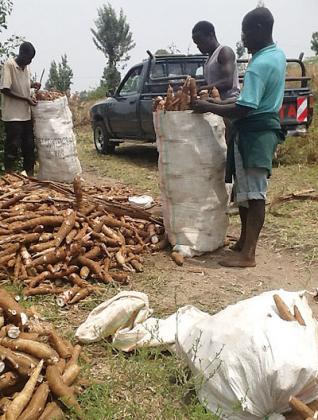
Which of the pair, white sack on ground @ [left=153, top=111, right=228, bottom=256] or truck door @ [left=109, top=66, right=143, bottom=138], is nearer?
white sack on ground @ [left=153, top=111, right=228, bottom=256]

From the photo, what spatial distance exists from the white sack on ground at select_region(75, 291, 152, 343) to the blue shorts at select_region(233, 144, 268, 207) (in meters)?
1.42

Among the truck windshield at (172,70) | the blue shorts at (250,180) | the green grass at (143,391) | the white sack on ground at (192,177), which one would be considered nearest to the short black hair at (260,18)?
the white sack on ground at (192,177)

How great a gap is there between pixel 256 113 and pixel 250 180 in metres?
0.51

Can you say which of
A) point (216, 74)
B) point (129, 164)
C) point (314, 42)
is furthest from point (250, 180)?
point (314, 42)

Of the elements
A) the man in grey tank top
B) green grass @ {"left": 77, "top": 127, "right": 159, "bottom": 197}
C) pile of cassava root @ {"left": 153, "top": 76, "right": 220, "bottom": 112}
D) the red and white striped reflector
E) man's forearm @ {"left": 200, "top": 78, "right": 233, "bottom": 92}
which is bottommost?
green grass @ {"left": 77, "top": 127, "right": 159, "bottom": 197}

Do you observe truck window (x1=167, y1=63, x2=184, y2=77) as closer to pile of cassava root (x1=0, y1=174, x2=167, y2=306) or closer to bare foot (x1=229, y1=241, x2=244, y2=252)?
pile of cassava root (x1=0, y1=174, x2=167, y2=306)

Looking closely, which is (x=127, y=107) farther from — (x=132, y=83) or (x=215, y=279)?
(x=215, y=279)

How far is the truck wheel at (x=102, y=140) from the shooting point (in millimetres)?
10609

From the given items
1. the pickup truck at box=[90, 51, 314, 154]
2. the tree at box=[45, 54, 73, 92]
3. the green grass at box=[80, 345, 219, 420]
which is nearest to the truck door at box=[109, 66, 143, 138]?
the pickup truck at box=[90, 51, 314, 154]

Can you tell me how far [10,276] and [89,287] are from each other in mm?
635

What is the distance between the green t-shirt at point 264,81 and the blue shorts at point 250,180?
41 centimetres

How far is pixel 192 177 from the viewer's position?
431 cm

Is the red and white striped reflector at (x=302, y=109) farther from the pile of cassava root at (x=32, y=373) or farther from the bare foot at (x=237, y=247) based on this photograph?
the pile of cassava root at (x=32, y=373)

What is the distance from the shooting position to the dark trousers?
7023mm
